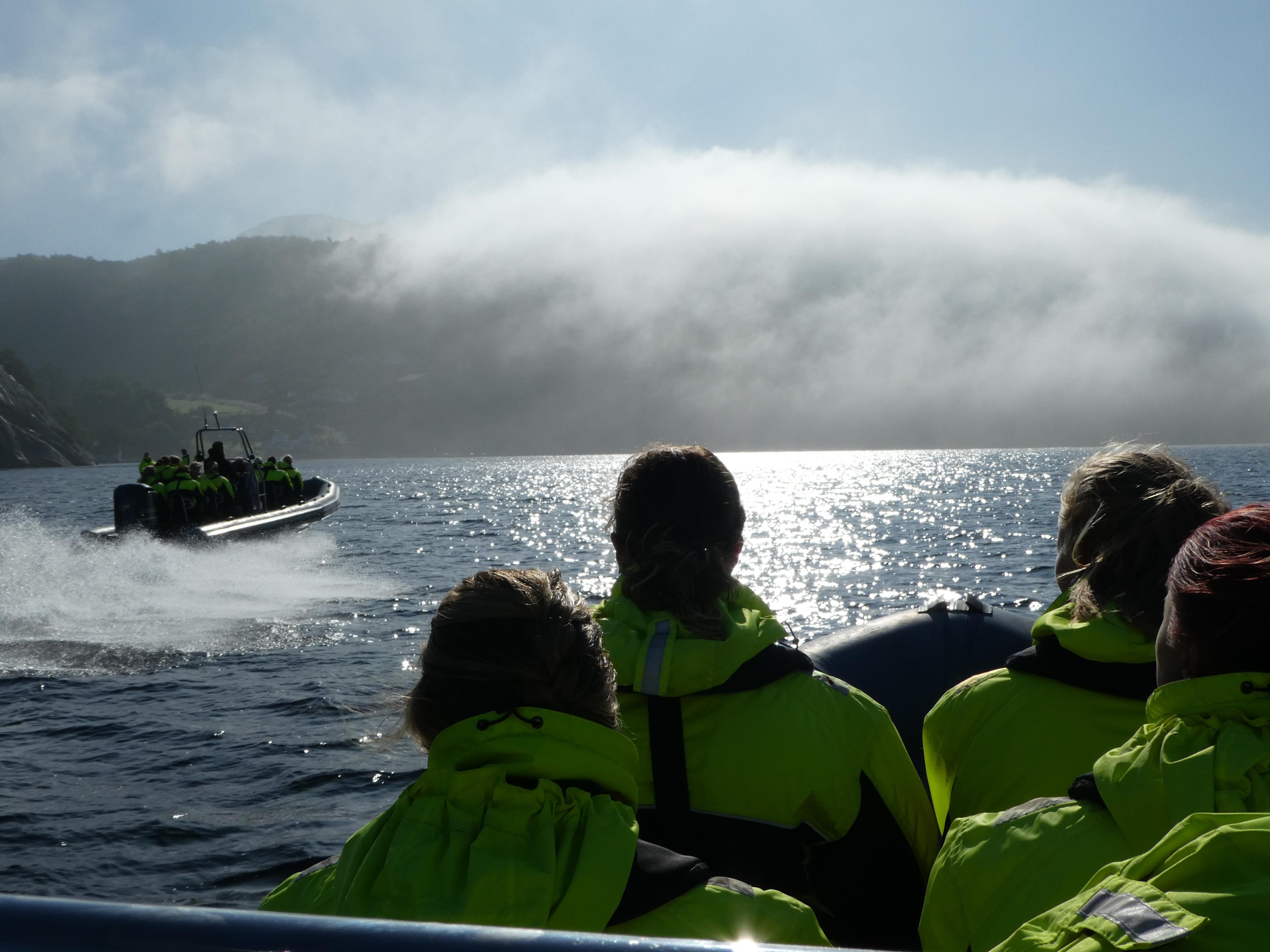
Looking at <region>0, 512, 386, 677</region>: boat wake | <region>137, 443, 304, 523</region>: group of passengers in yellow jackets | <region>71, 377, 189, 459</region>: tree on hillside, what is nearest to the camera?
<region>0, 512, 386, 677</region>: boat wake

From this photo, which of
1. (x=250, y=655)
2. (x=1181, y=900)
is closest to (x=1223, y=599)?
(x=1181, y=900)

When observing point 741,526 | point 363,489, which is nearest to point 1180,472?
point 741,526

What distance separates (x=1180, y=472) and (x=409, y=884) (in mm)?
2173

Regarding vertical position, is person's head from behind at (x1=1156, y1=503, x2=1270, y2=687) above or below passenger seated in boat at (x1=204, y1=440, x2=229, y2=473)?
below

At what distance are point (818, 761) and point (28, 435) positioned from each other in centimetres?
11948

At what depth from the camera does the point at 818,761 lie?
2414mm

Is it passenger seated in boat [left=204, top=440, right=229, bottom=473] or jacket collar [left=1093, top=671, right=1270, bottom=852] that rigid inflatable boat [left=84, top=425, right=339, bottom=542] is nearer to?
passenger seated in boat [left=204, top=440, right=229, bottom=473]

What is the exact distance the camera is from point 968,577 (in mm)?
18703

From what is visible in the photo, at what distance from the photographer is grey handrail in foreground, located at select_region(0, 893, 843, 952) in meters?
0.91

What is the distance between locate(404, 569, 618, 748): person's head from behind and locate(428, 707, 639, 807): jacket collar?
4cm

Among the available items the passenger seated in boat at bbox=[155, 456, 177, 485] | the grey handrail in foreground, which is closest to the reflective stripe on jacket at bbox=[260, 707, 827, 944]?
the grey handrail in foreground

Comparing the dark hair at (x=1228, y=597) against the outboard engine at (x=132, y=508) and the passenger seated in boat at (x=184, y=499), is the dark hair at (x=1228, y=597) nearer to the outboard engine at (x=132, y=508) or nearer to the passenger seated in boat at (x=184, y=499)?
the outboard engine at (x=132, y=508)

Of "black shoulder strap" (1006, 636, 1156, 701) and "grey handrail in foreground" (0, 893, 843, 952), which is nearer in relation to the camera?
"grey handrail in foreground" (0, 893, 843, 952)

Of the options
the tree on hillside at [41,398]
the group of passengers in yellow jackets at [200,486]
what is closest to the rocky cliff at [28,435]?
the tree on hillside at [41,398]
